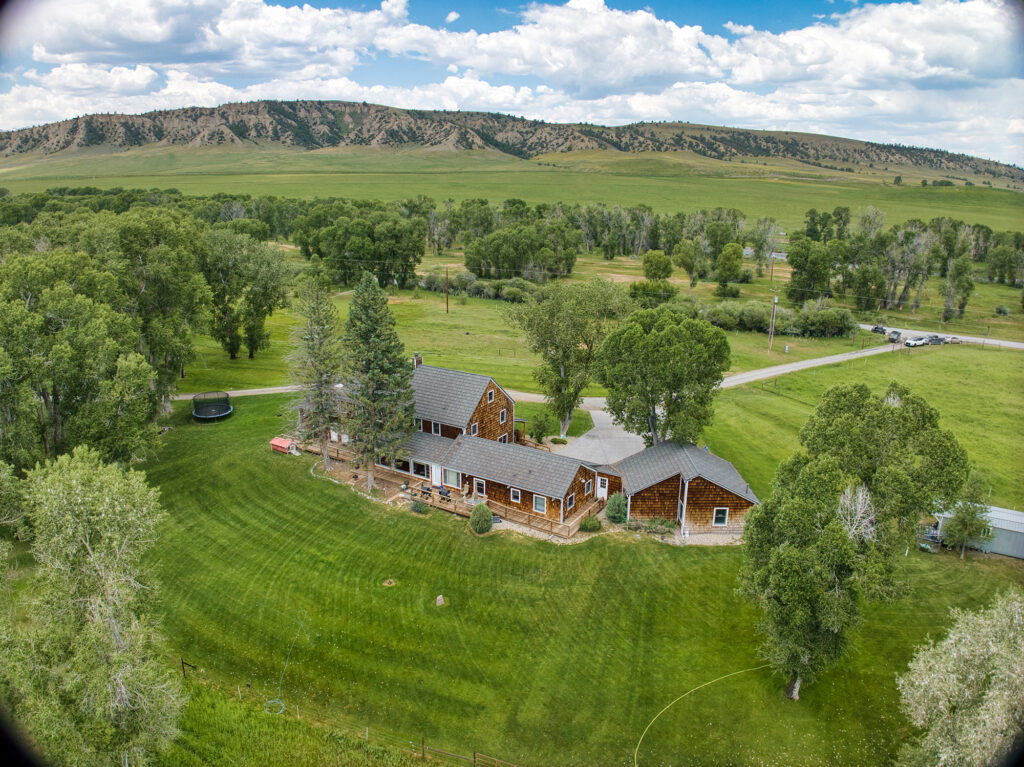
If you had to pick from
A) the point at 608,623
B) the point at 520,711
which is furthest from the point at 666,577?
the point at 520,711

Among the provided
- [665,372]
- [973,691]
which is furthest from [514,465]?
[973,691]

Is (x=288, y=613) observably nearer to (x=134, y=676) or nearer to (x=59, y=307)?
(x=134, y=676)

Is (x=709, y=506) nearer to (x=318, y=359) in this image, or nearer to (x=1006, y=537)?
(x=1006, y=537)

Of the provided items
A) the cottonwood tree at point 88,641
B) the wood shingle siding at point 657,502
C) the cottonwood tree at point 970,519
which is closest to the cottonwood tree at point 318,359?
the wood shingle siding at point 657,502

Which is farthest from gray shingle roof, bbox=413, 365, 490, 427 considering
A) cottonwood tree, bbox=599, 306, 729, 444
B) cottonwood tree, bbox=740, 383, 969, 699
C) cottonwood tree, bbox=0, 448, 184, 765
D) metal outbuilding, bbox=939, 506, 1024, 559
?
metal outbuilding, bbox=939, 506, 1024, 559

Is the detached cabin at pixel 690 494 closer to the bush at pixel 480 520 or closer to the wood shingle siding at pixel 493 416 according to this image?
the bush at pixel 480 520

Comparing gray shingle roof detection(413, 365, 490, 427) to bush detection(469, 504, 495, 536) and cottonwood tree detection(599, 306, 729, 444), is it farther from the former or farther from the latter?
cottonwood tree detection(599, 306, 729, 444)
